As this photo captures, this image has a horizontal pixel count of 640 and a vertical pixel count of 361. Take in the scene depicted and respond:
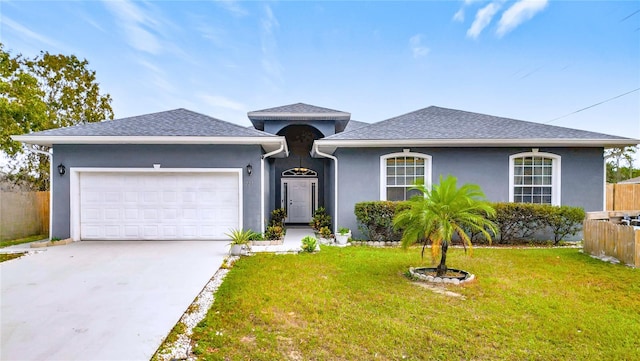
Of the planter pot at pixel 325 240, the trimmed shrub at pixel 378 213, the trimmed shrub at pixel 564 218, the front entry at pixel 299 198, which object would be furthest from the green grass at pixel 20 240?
the trimmed shrub at pixel 564 218

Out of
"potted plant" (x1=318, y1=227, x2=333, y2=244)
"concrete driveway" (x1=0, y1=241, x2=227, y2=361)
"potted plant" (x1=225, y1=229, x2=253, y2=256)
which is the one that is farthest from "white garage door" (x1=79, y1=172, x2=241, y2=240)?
"potted plant" (x1=318, y1=227, x2=333, y2=244)

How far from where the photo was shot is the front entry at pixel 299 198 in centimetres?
1411

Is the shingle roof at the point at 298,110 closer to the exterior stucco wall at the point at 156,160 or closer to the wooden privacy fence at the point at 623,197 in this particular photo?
the exterior stucco wall at the point at 156,160

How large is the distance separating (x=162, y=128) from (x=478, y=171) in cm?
947

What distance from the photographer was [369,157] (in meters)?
9.69

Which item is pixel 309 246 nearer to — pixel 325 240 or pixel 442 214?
pixel 325 240

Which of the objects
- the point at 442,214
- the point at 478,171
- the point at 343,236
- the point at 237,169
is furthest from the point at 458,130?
the point at 237,169

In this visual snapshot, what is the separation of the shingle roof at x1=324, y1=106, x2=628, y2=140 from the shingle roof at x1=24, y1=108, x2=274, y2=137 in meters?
2.95

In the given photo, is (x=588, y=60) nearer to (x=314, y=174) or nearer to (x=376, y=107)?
(x=376, y=107)

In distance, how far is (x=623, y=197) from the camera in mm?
12391

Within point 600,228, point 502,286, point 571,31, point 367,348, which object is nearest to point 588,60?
point 571,31

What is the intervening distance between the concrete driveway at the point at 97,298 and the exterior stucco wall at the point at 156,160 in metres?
1.44

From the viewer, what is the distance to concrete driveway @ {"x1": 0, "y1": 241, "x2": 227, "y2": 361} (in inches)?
129

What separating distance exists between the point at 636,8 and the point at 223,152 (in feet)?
50.1
